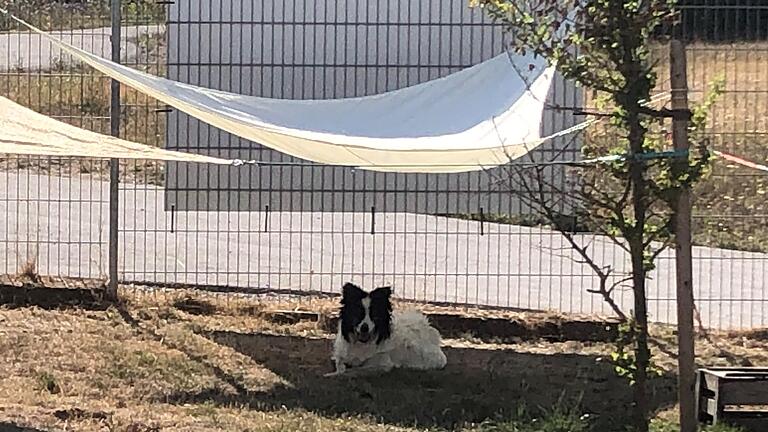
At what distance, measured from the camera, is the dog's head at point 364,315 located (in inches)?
303

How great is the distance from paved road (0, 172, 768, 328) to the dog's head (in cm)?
168

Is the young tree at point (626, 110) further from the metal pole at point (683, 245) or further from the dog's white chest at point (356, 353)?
the dog's white chest at point (356, 353)

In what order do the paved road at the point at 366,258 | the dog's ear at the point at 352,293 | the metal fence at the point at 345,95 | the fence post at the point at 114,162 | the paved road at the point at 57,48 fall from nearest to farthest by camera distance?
the dog's ear at the point at 352,293 < the fence post at the point at 114,162 < the metal fence at the point at 345,95 < the paved road at the point at 57,48 < the paved road at the point at 366,258

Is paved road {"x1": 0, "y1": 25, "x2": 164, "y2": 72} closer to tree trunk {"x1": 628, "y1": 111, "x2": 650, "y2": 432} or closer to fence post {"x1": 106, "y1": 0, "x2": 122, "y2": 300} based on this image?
fence post {"x1": 106, "y1": 0, "x2": 122, "y2": 300}

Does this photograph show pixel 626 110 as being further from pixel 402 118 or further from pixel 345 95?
pixel 345 95

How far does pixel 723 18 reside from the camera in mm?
8883

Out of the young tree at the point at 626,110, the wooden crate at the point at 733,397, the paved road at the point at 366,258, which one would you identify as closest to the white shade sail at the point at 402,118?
the young tree at the point at 626,110

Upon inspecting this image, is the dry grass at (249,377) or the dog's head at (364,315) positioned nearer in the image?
the dry grass at (249,377)

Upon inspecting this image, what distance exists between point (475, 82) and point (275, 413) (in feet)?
7.90

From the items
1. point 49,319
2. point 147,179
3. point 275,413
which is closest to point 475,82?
point 275,413

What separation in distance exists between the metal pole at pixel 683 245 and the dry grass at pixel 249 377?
0.82 meters

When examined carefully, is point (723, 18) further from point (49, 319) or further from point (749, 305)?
point (49, 319)

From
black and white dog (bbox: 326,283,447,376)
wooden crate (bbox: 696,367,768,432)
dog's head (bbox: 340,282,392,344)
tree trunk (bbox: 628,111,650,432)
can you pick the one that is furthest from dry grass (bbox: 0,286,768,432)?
tree trunk (bbox: 628,111,650,432)

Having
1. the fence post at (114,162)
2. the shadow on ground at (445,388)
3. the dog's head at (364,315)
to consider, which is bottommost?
the shadow on ground at (445,388)
